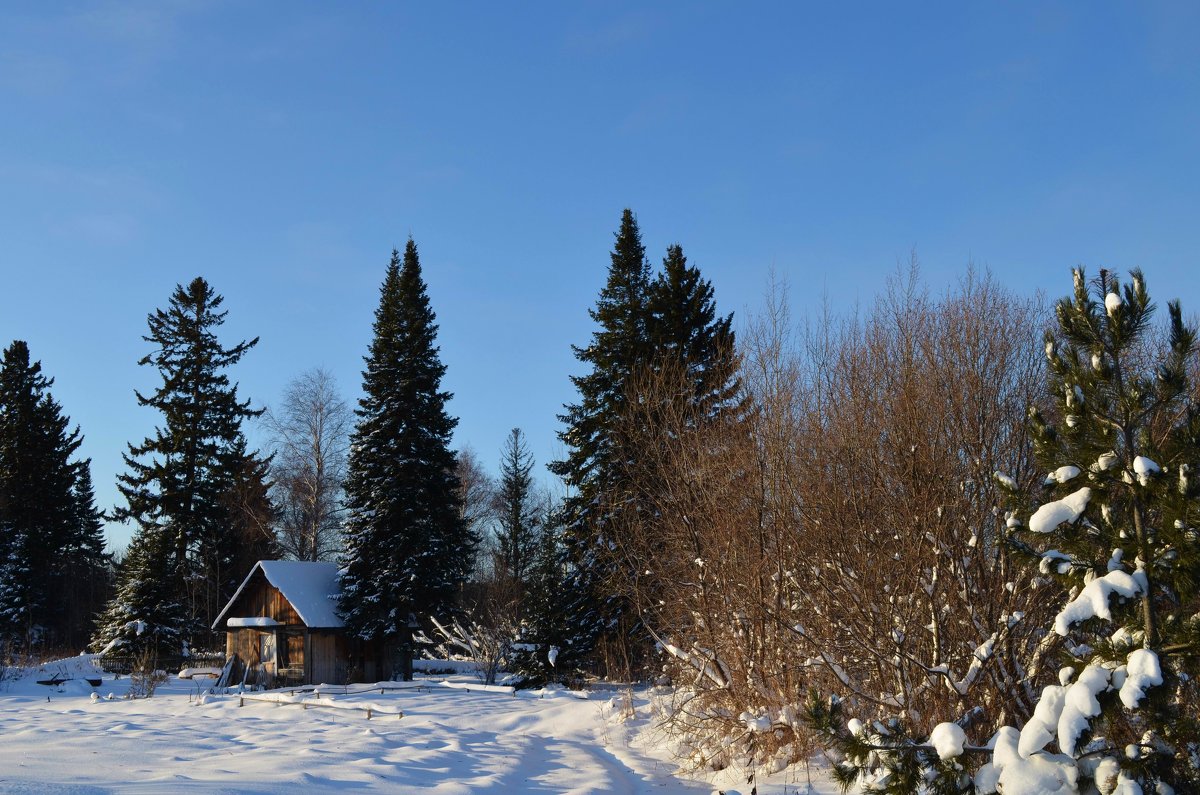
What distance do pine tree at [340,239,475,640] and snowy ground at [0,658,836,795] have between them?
9.02 meters

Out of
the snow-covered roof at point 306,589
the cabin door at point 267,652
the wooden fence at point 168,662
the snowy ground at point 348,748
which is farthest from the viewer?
the wooden fence at point 168,662

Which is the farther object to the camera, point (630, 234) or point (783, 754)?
point (630, 234)

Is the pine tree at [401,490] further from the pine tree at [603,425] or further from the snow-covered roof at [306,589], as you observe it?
the pine tree at [603,425]

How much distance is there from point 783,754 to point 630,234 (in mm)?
19933

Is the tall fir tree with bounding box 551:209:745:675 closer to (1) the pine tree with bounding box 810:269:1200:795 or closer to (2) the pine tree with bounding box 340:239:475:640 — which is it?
(2) the pine tree with bounding box 340:239:475:640

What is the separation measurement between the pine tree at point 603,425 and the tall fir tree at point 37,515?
28.9m

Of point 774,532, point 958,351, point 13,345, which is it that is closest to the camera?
point 958,351

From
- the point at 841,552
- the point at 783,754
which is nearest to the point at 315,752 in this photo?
the point at 783,754

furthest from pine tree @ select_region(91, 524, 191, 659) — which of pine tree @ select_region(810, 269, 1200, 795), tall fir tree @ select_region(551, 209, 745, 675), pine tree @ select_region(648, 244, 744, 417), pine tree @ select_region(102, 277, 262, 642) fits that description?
pine tree @ select_region(810, 269, 1200, 795)

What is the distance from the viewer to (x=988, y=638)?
10375 mm

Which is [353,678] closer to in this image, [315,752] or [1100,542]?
[315,752]

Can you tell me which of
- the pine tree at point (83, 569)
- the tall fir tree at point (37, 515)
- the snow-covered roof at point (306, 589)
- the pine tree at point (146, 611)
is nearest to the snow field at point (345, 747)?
the snow-covered roof at point (306, 589)

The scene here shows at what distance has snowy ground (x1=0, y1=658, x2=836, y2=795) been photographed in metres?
9.87

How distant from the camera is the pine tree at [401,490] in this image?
103 feet
